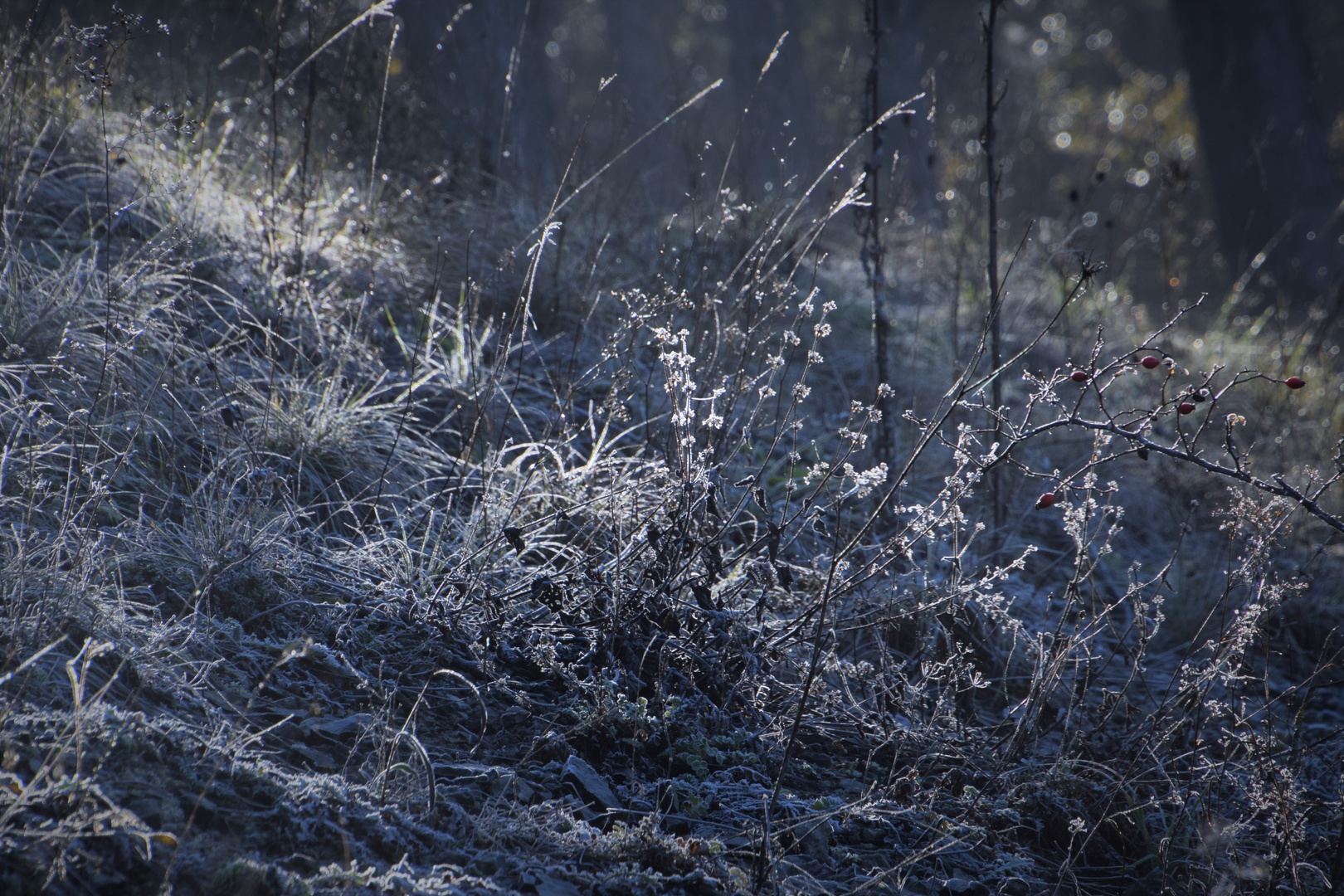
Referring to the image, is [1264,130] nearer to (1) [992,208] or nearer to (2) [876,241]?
(1) [992,208]

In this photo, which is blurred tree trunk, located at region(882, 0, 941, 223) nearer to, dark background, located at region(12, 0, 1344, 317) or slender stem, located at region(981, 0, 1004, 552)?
dark background, located at region(12, 0, 1344, 317)

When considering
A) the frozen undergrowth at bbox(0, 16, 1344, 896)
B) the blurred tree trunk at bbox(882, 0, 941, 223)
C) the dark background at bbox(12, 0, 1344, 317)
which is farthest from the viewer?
the blurred tree trunk at bbox(882, 0, 941, 223)

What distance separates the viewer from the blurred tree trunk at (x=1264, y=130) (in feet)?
22.1

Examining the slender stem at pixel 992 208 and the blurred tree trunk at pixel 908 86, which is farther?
the blurred tree trunk at pixel 908 86

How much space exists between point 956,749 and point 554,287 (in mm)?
2519

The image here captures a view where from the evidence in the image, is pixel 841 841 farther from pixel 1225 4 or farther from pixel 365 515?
pixel 1225 4

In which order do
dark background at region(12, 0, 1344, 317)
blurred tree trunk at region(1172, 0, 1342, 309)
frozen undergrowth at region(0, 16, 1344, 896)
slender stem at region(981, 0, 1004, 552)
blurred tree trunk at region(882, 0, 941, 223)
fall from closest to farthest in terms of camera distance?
1. frozen undergrowth at region(0, 16, 1344, 896)
2. slender stem at region(981, 0, 1004, 552)
3. dark background at region(12, 0, 1344, 317)
4. blurred tree trunk at region(1172, 0, 1342, 309)
5. blurred tree trunk at region(882, 0, 941, 223)

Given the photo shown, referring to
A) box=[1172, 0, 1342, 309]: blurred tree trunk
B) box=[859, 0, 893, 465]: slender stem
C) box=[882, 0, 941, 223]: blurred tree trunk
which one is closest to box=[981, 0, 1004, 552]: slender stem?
box=[859, 0, 893, 465]: slender stem

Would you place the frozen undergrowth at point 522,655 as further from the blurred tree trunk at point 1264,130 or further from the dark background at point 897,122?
the blurred tree trunk at point 1264,130

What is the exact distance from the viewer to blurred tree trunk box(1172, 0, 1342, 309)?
22.1 feet

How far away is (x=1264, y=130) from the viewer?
6988mm

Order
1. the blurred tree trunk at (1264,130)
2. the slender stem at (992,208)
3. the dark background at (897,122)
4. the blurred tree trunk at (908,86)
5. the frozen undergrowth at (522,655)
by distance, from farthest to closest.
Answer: the blurred tree trunk at (908,86)
the blurred tree trunk at (1264,130)
the dark background at (897,122)
the slender stem at (992,208)
the frozen undergrowth at (522,655)

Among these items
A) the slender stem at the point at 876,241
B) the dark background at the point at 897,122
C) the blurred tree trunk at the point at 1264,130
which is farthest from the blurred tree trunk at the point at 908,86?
the slender stem at the point at 876,241

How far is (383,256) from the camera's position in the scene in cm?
340
